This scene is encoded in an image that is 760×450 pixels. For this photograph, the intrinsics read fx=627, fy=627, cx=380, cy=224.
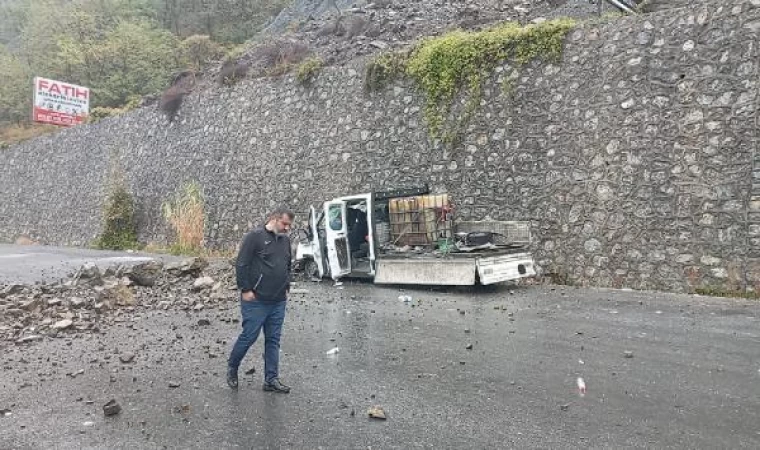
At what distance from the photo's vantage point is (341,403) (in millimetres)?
5375

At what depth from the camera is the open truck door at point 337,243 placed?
1315cm

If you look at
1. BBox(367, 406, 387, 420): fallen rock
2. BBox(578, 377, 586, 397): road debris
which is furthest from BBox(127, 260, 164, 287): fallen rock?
BBox(578, 377, 586, 397): road debris

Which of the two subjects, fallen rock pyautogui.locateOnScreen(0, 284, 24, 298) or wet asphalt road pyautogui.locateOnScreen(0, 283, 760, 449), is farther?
fallen rock pyautogui.locateOnScreen(0, 284, 24, 298)

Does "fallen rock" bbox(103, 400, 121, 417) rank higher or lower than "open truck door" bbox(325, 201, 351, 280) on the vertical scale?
lower

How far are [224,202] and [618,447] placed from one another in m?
19.3

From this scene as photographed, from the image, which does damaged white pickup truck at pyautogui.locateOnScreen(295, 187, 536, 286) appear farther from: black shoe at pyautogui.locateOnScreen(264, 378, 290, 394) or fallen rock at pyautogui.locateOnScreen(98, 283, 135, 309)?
black shoe at pyautogui.locateOnScreen(264, 378, 290, 394)

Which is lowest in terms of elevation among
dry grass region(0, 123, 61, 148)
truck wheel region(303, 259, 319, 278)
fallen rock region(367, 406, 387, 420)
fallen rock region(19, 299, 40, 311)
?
fallen rock region(367, 406, 387, 420)

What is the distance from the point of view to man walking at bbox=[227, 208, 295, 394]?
5.72 m

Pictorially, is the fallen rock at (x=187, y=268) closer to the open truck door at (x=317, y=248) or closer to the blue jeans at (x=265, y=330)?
the open truck door at (x=317, y=248)

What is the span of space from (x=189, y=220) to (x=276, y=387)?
18.7m

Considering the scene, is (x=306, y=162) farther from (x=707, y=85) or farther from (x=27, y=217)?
(x=27, y=217)

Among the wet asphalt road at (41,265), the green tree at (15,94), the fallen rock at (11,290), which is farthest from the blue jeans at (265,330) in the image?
the green tree at (15,94)

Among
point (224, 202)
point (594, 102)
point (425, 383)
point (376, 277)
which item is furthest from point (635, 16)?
point (224, 202)

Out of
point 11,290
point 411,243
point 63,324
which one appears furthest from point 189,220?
point 63,324
